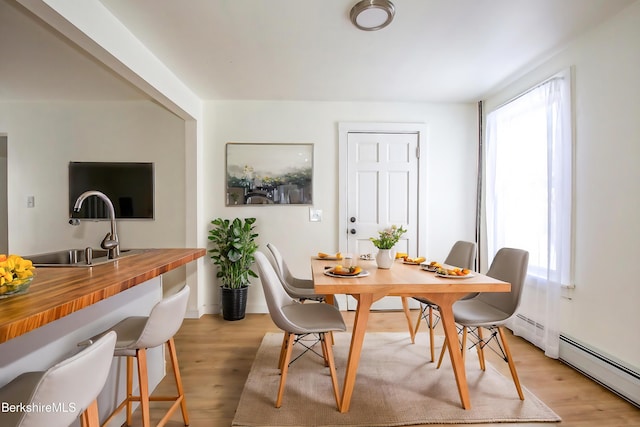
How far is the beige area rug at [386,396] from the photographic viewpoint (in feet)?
5.75

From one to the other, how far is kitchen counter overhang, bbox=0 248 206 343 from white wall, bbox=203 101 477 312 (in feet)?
6.06

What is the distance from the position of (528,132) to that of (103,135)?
4558 mm

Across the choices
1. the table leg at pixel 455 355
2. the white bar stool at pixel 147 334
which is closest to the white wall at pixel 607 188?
the table leg at pixel 455 355

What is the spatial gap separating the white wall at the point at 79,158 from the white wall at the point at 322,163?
17.0 inches

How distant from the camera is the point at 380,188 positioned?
374cm

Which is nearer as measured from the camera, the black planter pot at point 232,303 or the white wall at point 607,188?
the white wall at point 607,188

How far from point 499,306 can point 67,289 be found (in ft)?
8.12

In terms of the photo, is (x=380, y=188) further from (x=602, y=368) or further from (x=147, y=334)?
(x=147, y=334)

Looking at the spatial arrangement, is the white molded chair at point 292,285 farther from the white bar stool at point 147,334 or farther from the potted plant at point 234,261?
the white bar stool at point 147,334

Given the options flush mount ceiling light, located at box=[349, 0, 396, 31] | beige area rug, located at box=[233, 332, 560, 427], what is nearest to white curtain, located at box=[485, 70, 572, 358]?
beige area rug, located at box=[233, 332, 560, 427]

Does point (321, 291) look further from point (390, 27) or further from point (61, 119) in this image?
point (61, 119)

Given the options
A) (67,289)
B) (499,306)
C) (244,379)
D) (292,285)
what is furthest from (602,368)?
(67,289)

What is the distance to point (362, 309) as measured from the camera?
1800mm

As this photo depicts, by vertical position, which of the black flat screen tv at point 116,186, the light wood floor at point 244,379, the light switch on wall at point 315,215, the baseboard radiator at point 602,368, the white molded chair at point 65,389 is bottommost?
the light wood floor at point 244,379
